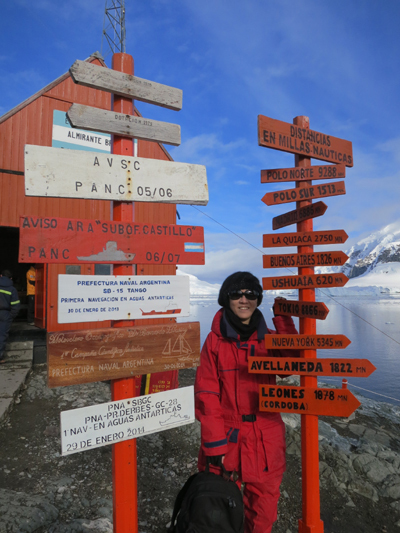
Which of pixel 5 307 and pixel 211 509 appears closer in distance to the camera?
pixel 211 509

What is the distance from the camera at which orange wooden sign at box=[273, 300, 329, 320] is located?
260 centimetres

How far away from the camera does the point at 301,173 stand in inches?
116

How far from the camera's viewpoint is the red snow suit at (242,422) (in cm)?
238

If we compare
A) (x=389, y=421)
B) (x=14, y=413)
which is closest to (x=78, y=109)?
(x=14, y=413)

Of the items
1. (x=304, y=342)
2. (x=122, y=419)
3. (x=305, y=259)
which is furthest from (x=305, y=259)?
(x=122, y=419)

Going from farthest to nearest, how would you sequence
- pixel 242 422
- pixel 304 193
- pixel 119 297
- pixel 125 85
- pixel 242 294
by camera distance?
1. pixel 304 193
2. pixel 242 294
3. pixel 242 422
4. pixel 125 85
5. pixel 119 297

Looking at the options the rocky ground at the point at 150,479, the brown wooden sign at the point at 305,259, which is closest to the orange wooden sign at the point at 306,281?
the brown wooden sign at the point at 305,259

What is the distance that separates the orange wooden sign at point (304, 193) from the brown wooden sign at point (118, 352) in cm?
138

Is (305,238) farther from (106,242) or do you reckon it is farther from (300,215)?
(106,242)

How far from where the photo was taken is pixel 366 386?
11.3 m

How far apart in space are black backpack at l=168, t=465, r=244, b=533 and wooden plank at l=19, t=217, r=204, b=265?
1.49m

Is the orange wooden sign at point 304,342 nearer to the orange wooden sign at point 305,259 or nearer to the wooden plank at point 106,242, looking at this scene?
the orange wooden sign at point 305,259

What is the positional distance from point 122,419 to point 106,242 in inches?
45.8

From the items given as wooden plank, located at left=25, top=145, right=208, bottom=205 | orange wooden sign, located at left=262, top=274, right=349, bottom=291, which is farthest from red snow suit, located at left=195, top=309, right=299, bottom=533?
wooden plank, located at left=25, top=145, right=208, bottom=205
